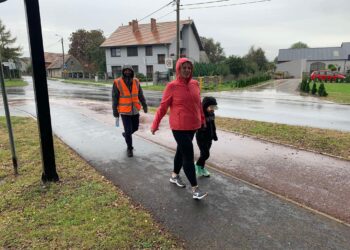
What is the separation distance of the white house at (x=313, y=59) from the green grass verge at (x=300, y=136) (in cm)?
5401

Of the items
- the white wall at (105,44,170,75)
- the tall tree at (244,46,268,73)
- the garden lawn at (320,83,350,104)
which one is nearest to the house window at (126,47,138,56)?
the white wall at (105,44,170,75)

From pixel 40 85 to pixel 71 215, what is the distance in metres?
1.89

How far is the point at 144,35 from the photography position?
45.1 metres

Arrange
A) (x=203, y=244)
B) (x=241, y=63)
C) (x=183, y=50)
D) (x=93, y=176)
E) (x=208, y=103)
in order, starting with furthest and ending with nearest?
1. (x=183, y=50)
2. (x=241, y=63)
3. (x=93, y=176)
4. (x=208, y=103)
5. (x=203, y=244)

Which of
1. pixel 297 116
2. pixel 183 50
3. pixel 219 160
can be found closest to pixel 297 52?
pixel 183 50

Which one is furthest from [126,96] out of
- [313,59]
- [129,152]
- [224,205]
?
[313,59]

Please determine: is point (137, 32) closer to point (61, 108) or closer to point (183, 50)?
point (183, 50)

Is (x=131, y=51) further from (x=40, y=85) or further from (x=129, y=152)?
(x=40, y=85)

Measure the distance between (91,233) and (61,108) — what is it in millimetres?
10807

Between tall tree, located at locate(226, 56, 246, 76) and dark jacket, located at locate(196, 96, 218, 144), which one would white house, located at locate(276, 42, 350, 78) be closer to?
tall tree, located at locate(226, 56, 246, 76)

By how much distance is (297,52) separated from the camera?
66062mm

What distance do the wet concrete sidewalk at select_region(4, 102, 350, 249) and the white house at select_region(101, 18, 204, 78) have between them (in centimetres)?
3692

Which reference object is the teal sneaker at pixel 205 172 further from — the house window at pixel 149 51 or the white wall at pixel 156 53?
the house window at pixel 149 51

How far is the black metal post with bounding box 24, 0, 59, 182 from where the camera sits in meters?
4.08
